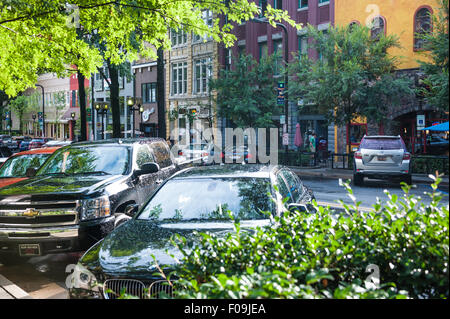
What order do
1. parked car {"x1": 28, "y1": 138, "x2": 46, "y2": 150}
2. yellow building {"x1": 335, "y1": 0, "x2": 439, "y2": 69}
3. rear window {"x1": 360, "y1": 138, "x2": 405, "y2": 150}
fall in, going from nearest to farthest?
rear window {"x1": 360, "y1": 138, "x2": 405, "y2": 150}
yellow building {"x1": 335, "y1": 0, "x2": 439, "y2": 69}
parked car {"x1": 28, "y1": 138, "x2": 46, "y2": 150}

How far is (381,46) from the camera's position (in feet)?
79.2

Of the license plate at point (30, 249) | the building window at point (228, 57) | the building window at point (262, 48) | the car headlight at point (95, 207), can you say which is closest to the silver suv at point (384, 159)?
the car headlight at point (95, 207)

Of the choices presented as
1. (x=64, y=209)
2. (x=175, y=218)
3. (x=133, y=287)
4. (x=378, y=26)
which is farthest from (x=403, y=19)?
(x=133, y=287)

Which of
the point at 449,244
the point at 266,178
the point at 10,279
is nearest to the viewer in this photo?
the point at 449,244

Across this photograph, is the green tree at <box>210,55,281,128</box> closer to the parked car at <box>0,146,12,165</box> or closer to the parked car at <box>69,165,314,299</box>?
the parked car at <box>0,146,12,165</box>

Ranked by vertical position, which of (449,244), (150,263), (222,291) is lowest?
(150,263)

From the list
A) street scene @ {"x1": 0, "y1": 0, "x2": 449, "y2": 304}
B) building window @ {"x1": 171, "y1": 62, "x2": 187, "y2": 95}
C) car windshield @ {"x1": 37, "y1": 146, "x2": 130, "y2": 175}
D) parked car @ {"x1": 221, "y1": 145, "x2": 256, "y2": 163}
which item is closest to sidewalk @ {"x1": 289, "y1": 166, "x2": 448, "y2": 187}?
street scene @ {"x1": 0, "y1": 0, "x2": 449, "y2": 304}

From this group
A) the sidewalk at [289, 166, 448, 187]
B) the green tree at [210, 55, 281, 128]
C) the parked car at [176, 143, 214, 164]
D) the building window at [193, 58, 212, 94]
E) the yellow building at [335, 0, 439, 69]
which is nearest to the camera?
the sidewalk at [289, 166, 448, 187]

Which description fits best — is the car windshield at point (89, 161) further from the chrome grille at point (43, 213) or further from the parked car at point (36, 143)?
the parked car at point (36, 143)

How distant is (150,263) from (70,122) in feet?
229

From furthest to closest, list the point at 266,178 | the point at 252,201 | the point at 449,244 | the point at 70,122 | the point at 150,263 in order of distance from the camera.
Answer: the point at 70,122 → the point at 266,178 → the point at 252,201 → the point at 150,263 → the point at 449,244

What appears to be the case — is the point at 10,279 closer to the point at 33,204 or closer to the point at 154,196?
the point at 33,204

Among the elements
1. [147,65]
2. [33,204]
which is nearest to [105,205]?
[33,204]

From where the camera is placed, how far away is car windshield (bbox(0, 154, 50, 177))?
36.0ft
